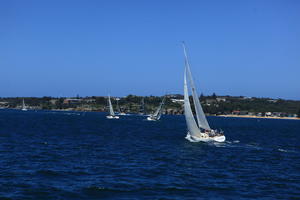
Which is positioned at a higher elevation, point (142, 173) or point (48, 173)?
point (48, 173)

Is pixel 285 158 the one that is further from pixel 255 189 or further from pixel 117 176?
pixel 117 176

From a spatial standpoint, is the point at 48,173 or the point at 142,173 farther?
the point at 142,173

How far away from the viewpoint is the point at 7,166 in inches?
1388

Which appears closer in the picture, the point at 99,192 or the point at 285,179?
the point at 99,192

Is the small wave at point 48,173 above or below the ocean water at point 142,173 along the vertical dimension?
above

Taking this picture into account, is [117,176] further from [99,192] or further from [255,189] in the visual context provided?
[255,189]

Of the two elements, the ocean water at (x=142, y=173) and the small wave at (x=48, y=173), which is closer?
the ocean water at (x=142, y=173)

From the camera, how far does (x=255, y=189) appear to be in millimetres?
29016

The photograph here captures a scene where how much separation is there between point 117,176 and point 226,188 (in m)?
8.79

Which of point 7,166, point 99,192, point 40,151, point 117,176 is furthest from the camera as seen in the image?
point 40,151

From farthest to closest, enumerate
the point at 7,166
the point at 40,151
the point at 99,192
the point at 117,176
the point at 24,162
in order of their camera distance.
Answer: the point at 40,151
the point at 24,162
the point at 7,166
the point at 117,176
the point at 99,192

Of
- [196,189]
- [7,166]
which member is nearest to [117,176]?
[196,189]

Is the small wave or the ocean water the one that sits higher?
the small wave

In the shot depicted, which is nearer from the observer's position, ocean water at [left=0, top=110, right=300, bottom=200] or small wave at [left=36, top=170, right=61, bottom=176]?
ocean water at [left=0, top=110, right=300, bottom=200]
